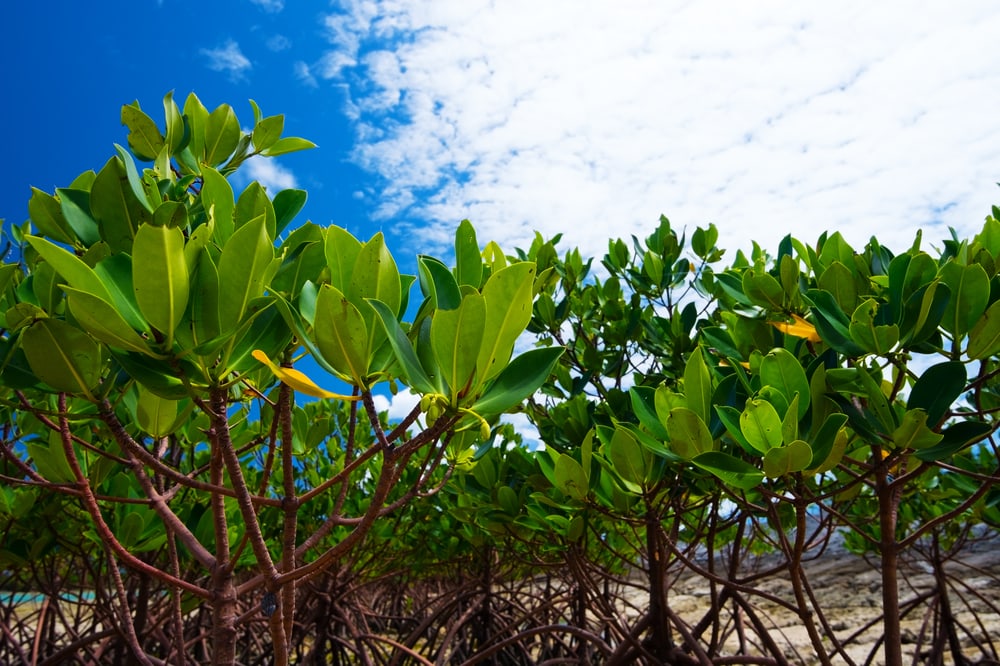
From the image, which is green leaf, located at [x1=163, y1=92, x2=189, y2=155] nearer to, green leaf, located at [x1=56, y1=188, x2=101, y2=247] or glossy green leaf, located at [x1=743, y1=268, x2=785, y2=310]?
green leaf, located at [x1=56, y1=188, x2=101, y2=247]

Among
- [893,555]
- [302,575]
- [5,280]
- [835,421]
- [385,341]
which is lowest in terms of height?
[893,555]

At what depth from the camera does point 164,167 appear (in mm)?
1115

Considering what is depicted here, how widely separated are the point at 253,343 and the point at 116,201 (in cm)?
36

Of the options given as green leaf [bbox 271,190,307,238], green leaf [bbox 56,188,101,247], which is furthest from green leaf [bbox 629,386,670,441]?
green leaf [bbox 56,188,101,247]

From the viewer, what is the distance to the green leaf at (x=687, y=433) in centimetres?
109

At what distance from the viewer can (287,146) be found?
62.3 inches

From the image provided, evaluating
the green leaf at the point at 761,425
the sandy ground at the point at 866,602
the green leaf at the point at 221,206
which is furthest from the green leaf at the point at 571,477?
the sandy ground at the point at 866,602

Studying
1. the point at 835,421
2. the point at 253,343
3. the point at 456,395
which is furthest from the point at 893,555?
the point at 253,343

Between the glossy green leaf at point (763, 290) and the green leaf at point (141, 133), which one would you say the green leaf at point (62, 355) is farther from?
the glossy green leaf at point (763, 290)

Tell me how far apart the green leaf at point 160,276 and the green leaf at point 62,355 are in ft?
0.66

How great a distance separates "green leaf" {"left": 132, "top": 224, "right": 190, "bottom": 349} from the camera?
0.65m

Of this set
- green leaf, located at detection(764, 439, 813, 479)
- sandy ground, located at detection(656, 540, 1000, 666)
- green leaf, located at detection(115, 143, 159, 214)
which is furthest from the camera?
sandy ground, located at detection(656, 540, 1000, 666)

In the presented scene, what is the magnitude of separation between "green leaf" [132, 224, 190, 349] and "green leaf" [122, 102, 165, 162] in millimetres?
856

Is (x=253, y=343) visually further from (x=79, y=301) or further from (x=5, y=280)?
(x=5, y=280)
